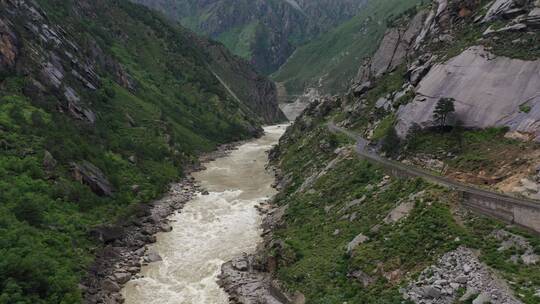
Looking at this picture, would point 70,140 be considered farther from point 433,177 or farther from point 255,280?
point 433,177

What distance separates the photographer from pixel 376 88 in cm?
8350

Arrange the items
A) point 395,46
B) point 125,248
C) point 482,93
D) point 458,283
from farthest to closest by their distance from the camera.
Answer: point 395,46 < point 125,248 < point 482,93 < point 458,283

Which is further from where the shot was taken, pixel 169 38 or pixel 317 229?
pixel 169 38

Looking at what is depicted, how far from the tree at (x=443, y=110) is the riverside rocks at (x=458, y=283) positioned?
22707mm

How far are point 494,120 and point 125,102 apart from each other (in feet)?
273

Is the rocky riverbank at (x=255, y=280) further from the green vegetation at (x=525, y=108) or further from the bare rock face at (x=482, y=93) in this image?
the green vegetation at (x=525, y=108)

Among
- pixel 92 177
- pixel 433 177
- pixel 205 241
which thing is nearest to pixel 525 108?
pixel 433 177

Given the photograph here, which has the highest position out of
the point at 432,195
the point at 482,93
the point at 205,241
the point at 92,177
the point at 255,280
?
the point at 482,93

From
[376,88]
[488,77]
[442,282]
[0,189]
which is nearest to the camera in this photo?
[442,282]

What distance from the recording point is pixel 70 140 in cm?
5853

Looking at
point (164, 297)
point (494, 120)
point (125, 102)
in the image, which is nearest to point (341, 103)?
point (125, 102)

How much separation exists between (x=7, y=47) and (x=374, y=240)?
6450 cm

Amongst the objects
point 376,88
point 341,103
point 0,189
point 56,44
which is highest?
point 56,44

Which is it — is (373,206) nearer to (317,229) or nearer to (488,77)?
(317,229)
